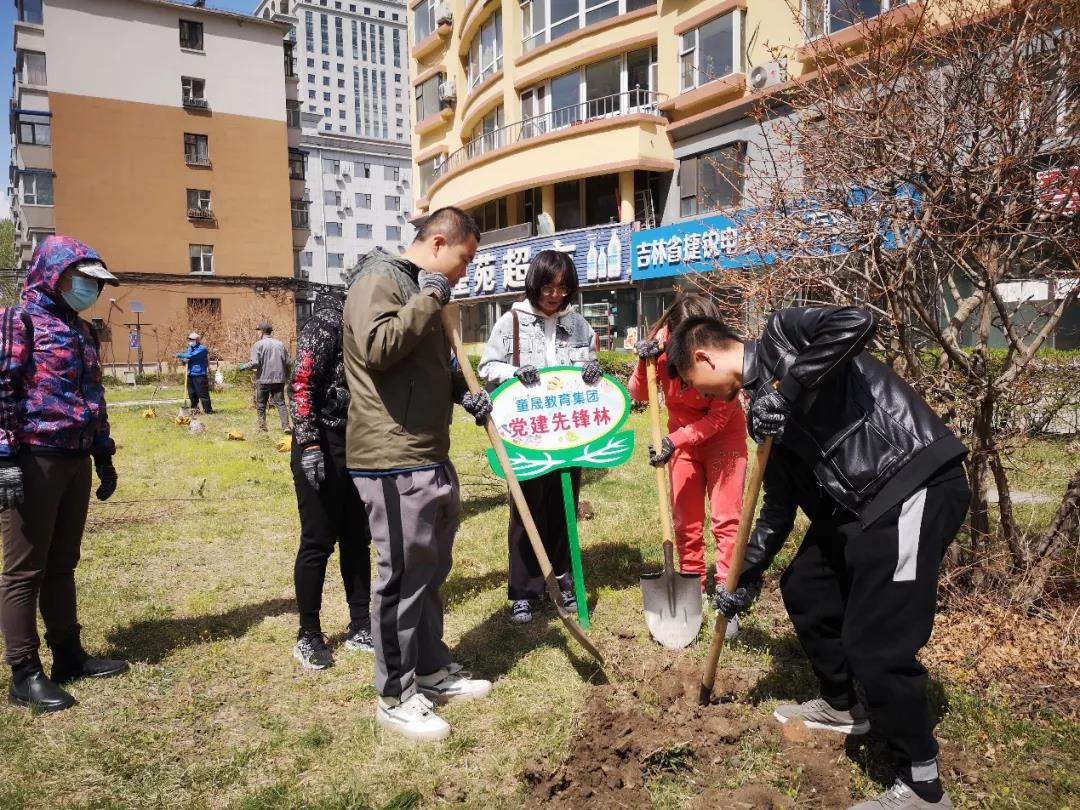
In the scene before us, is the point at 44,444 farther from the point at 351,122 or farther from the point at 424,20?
the point at 351,122

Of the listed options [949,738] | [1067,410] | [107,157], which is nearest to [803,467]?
[949,738]

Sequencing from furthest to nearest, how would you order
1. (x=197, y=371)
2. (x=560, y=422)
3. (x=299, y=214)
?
(x=299, y=214) → (x=197, y=371) → (x=560, y=422)

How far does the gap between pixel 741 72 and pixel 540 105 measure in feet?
25.3

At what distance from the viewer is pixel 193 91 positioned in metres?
35.0

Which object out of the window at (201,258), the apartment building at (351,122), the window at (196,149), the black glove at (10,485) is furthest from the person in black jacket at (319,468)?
the apartment building at (351,122)

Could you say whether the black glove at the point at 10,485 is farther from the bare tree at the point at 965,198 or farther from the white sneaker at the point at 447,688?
the bare tree at the point at 965,198

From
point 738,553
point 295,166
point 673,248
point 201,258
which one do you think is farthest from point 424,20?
point 738,553

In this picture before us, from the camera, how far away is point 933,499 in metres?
2.36

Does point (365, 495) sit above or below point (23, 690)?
above

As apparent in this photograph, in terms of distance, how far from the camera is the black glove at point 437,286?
112 inches

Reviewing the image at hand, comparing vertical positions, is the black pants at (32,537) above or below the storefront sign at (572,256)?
below

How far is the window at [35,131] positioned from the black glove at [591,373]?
36683 mm

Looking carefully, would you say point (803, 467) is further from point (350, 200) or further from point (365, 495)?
point (350, 200)

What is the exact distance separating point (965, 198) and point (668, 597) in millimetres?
2548
